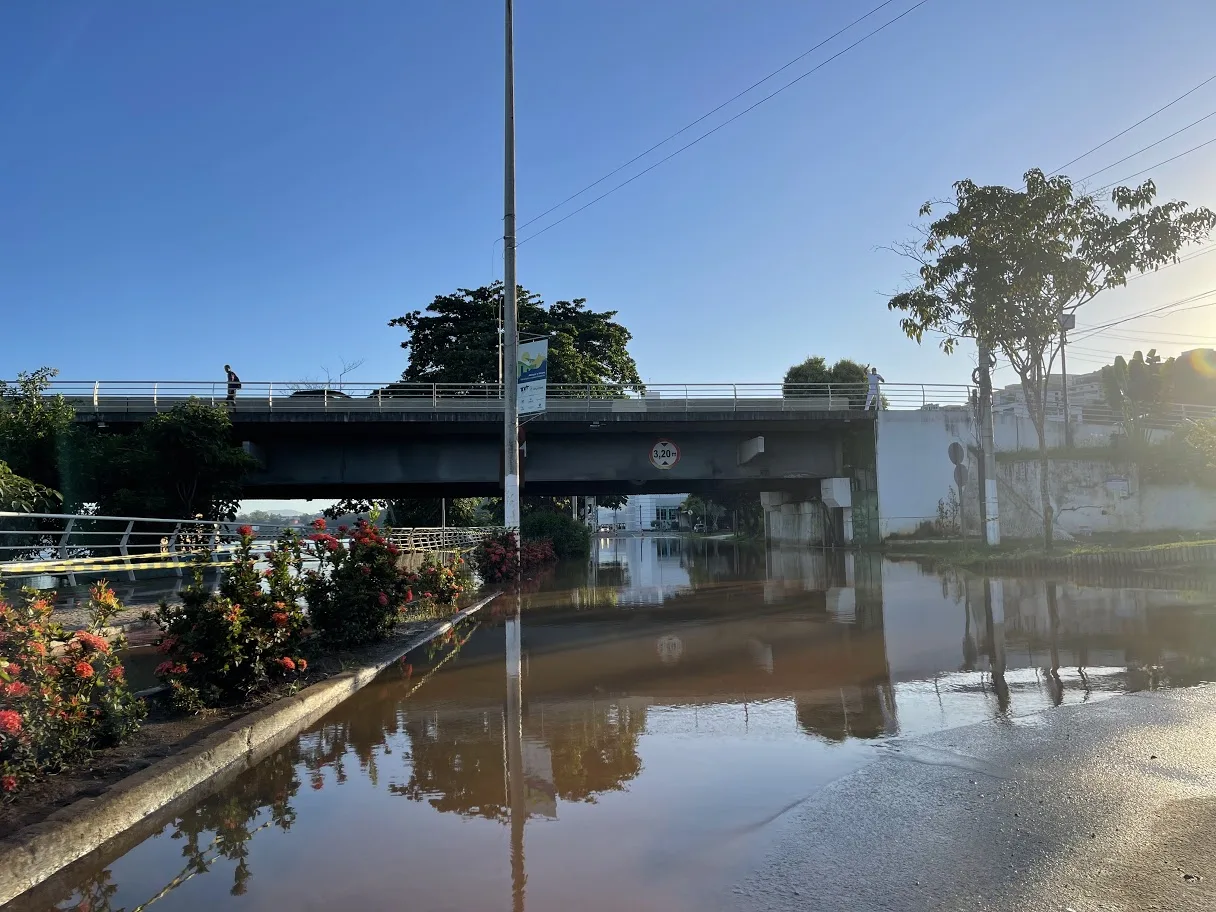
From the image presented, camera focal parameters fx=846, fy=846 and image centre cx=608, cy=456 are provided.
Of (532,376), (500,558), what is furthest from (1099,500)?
(500,558)

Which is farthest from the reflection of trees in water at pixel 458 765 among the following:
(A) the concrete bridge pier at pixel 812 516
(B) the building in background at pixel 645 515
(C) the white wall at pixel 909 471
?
(B) the building in background at pixel 645 515

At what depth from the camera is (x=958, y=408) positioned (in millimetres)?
35031

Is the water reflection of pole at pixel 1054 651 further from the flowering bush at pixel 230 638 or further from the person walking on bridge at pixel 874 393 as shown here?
the person walking on bridge at pixel 874 393

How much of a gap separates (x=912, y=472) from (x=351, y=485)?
2212cm

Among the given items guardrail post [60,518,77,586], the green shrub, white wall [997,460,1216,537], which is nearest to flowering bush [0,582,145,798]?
guardrail post [60,518,77,586]

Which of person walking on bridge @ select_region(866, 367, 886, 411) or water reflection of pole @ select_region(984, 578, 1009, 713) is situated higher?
person walking on bridge @ select_region(866, 367, 886, 411)

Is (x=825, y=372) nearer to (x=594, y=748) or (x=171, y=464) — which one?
(x=171, y=464)

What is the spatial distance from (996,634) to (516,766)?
766 centimetres

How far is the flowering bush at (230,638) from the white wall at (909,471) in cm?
2992

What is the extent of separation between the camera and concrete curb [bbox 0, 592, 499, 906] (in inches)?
150

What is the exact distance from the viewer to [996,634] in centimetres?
1091

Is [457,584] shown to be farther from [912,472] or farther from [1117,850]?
[912,472]

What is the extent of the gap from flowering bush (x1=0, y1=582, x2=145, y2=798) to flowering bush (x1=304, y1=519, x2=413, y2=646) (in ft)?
13.2

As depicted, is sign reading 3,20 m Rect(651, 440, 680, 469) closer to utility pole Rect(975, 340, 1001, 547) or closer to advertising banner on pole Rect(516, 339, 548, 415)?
utility pole Rect(975, 340, 1001, 547)
